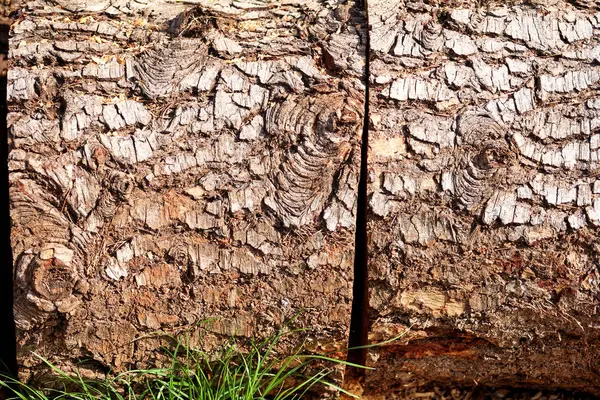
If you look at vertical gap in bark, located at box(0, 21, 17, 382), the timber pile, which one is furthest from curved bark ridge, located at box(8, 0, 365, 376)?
vertical gap in bark, located at box(0, 21, 17, 382)

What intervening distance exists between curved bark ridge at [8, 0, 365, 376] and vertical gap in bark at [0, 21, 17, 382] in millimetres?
296

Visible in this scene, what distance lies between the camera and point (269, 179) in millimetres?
1904

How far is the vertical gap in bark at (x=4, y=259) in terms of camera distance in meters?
2.20

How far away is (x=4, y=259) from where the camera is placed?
2314 millimetres

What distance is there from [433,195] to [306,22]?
25.2 inches

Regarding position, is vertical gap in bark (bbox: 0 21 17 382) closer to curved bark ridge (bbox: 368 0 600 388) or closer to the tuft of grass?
the tuft of grass

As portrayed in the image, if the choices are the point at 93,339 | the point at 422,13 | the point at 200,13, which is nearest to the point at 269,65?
the point at 200,13

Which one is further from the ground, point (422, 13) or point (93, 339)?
point (422, 13)

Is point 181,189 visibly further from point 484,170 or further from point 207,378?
point 484,170

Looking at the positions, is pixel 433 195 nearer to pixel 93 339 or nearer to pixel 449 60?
pixel 449 60

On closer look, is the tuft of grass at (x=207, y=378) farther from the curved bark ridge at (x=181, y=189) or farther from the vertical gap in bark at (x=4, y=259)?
the vertical gap in bark at (x=4, y=259)

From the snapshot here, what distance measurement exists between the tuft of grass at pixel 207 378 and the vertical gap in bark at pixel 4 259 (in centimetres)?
25

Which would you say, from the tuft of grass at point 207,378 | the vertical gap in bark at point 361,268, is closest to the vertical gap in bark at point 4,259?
the tuft of grass at point 207,378

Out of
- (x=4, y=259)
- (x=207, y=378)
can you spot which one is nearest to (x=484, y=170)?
(x=207, y=378)
